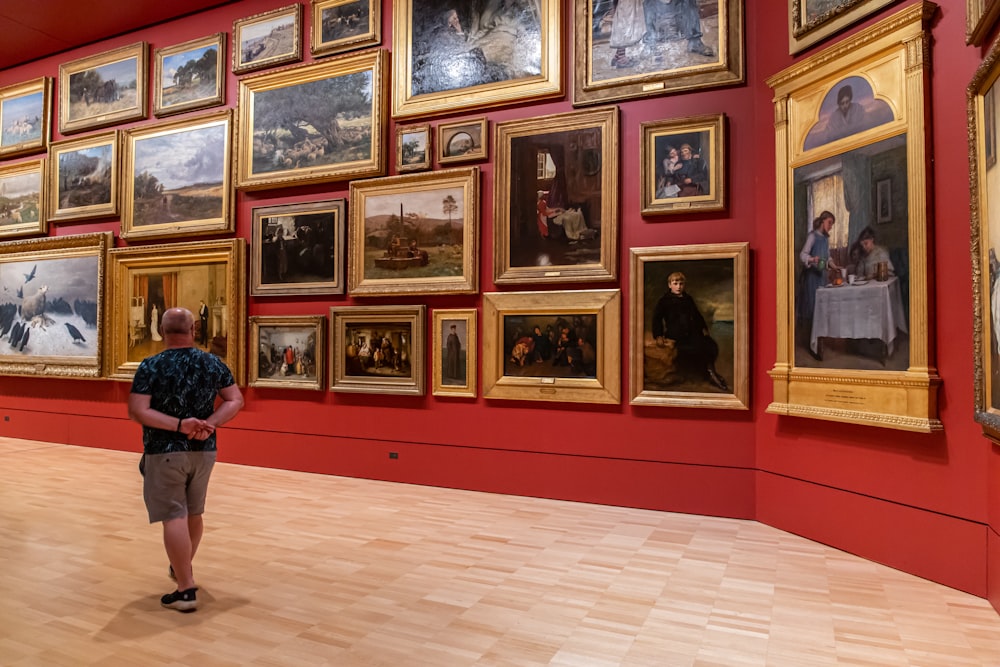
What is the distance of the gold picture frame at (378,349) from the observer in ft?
29.2

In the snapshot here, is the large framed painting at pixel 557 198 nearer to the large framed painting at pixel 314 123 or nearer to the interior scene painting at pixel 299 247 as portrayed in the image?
the large framed painting at pixel 314 123

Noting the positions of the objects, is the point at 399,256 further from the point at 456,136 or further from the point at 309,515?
the point at 309,515

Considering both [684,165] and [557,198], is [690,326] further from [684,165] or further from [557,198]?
[557,198]

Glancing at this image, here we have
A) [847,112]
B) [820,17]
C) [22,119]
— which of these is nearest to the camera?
[847,112]

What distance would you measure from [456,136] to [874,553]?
6797 mm

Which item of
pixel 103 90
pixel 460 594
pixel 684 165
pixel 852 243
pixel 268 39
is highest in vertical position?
pixel 268 39

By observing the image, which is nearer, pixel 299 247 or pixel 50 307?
pixel 299 247

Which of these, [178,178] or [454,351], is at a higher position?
[178,178]

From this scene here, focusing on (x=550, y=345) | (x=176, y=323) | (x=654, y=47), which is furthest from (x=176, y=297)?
(x=654, y=47)

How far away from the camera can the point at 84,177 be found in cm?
1187

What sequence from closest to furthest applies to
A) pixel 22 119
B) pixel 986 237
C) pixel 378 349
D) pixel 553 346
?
pixel 986 237 < pixel 553 346 < pixel 378 349 < pixel 22 119

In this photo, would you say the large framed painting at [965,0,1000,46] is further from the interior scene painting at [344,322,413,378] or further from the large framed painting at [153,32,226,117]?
the large framed painting at [153,32,226,117]

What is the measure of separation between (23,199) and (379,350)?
888 centimetres

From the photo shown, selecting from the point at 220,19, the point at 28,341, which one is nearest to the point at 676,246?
the point at 220,19
